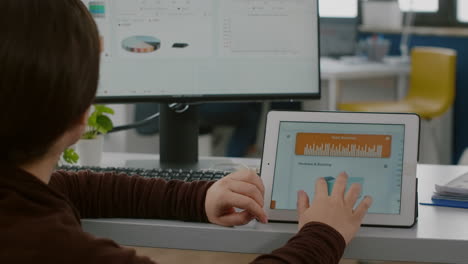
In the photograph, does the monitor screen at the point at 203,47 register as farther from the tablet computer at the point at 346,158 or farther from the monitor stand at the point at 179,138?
the tablet computer at the point at 346,158

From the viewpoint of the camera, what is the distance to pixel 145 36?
4.59ft

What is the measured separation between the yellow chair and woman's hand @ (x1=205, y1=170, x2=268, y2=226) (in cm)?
274

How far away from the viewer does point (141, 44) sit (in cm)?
140

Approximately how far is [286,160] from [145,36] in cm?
44

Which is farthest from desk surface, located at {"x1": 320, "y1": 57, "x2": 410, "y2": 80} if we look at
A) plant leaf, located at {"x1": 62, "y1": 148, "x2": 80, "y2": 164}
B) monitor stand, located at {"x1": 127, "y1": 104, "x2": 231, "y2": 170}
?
plant leaf, located at {"x1": 62, "y1": 148, "x2": 80, "y2": 164}

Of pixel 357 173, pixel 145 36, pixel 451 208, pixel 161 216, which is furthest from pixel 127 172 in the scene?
pixel 451 208

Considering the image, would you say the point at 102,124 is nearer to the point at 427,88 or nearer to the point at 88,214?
the point at 88,214

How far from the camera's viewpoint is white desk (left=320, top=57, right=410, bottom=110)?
12.2 feet

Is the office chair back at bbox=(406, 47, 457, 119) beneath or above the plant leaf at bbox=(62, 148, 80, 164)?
beneath

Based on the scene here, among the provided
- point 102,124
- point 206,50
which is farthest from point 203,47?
point 102,124

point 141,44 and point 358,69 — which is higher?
point 141,44

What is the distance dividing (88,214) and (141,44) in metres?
0.41

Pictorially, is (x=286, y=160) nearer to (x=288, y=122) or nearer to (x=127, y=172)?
(x=288, y=122)

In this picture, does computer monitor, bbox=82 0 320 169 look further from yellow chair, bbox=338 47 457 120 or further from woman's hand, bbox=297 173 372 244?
yellow chair, bbox=338 47 457 120
